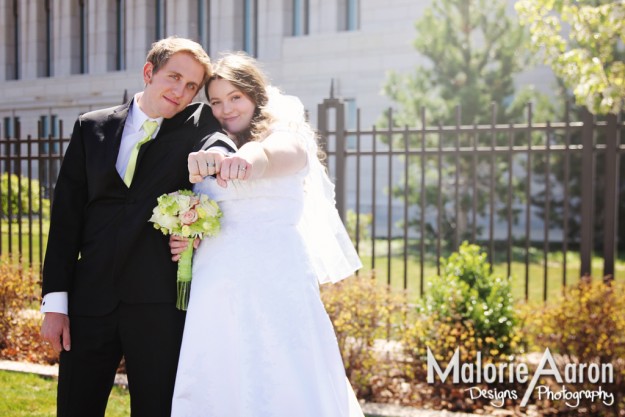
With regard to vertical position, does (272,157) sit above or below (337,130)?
below

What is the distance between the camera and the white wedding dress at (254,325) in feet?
9.44

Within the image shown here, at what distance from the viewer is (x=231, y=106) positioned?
3.20 metres

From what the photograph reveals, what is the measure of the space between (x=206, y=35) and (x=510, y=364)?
23.1m

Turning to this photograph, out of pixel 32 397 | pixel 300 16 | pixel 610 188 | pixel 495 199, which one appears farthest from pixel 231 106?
pixel 300 16

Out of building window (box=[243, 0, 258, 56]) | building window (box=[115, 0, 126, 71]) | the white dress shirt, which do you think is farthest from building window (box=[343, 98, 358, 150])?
the white dress shirt

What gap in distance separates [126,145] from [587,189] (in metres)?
4.75

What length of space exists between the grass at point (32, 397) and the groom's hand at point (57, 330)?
213cm

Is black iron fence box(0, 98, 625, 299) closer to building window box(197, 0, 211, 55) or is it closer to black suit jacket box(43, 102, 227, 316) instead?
black suit jacket box(43, 102, 227, 316)

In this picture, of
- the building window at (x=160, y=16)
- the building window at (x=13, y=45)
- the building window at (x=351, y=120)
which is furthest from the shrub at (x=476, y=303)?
the building window at (x=13, y=45)

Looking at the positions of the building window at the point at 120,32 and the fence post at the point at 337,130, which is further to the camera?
the building window at the point at 120,32

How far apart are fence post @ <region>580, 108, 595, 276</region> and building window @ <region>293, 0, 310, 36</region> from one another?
756 inches

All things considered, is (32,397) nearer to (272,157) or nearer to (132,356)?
(132,356)

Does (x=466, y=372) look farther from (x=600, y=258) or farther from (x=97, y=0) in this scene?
(x=97, y=0)

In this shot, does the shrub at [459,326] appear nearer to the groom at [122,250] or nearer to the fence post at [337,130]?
the fence post at [337,130]
